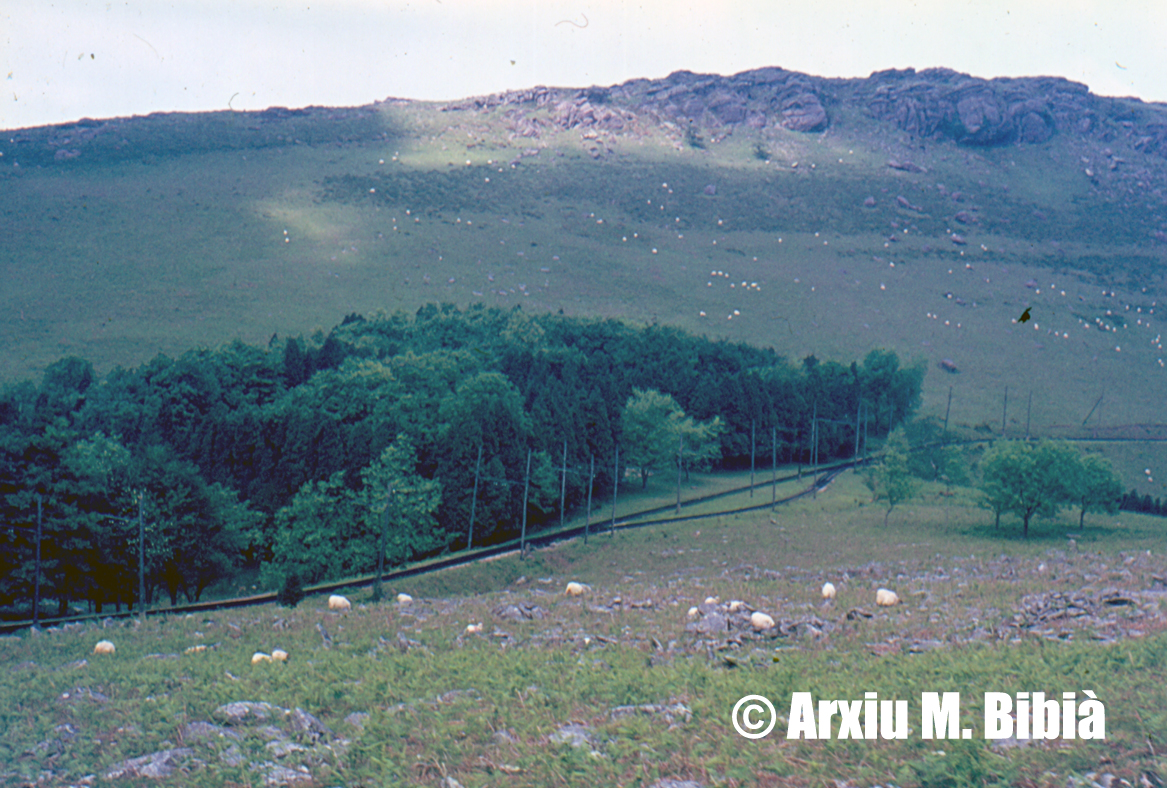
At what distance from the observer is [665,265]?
14462 centimetres

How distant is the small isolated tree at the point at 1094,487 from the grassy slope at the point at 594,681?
1163 inches

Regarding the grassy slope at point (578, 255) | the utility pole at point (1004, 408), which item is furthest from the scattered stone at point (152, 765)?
the utility pole at point (1004, 408)

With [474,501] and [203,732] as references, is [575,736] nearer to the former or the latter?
[203,732]

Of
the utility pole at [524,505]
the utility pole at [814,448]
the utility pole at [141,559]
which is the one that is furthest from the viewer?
the utility pole at [814,448]

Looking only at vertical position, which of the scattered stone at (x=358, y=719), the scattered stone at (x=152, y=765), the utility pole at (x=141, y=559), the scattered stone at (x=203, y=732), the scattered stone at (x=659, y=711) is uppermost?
the scattered stone at (x=659, y=711)

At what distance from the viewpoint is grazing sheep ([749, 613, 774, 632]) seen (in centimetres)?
1647

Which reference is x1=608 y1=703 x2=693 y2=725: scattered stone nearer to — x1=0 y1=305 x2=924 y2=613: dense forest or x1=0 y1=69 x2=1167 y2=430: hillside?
x1=0 y1=305 x2=924 y2=613: dense forest

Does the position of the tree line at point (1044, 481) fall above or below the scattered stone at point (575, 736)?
below

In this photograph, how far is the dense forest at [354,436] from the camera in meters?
43.8

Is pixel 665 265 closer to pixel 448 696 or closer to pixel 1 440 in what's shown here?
pixel 1 440

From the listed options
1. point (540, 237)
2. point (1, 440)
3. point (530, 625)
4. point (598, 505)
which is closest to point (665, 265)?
point (540, 237)

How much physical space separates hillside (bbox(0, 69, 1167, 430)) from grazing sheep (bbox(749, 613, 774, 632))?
95.9 meters

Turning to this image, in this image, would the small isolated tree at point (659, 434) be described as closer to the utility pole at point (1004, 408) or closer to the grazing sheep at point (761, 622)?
the utility pole at point (1004, 408)

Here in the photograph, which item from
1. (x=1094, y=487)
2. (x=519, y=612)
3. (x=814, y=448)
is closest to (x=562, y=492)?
(x=1094, y=487)
